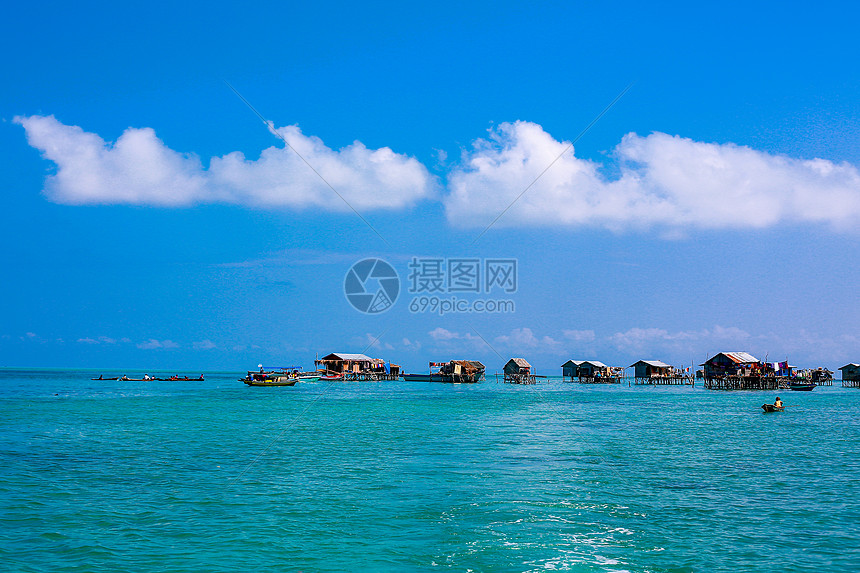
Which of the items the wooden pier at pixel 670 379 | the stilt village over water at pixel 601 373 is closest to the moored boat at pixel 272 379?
the stilt village over water at pixel 601 373

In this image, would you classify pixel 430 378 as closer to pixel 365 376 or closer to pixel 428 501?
pixel 365 376

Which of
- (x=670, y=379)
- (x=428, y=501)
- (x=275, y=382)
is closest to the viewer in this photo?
(x=428, y=501)

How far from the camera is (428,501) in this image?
16172 mm

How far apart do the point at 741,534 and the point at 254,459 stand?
1690 cm

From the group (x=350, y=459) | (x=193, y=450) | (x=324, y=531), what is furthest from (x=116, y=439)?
(x=324, y=531)

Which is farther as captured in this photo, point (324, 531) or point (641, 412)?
point (641, 412)

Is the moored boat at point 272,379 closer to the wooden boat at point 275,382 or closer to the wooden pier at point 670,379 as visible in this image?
the wooden boat at point 275,382

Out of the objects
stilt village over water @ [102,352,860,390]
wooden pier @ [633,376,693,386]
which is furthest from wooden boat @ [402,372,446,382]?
wooden pier @ [633,376,693,386]

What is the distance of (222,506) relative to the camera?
15617mm

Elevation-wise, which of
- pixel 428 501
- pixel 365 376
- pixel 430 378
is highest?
pixel 428 501

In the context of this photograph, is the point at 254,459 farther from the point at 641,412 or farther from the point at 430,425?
the point at 641,412

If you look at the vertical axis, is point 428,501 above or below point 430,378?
above

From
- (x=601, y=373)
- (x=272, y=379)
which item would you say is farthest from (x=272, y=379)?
(x=601, y=373)

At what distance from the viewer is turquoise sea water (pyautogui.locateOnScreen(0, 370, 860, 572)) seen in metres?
12.0
